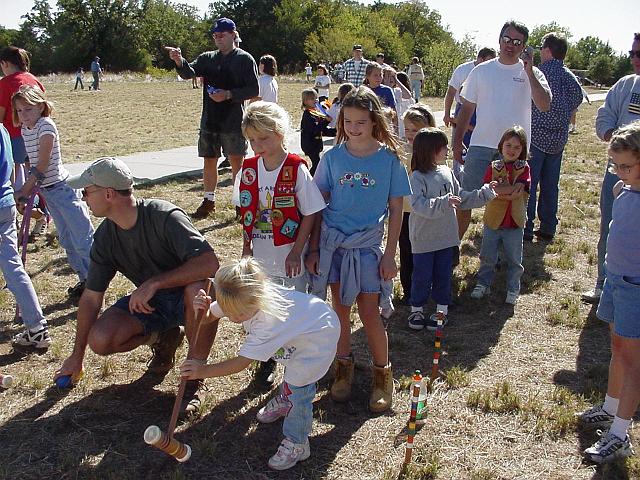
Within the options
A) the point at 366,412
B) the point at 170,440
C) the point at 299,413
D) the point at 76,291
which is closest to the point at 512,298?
the point at 366,412

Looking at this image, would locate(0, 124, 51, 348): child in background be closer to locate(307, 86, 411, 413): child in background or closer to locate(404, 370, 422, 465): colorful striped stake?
locate(307, 86, 411, 413): child in background

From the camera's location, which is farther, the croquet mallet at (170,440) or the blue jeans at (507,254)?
the blue jeans at (507,254)

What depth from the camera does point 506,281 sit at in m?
6.08

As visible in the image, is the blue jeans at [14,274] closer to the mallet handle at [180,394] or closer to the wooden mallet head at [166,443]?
the mallet handle at [180,394]

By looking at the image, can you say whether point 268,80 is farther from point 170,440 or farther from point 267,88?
point 170,440

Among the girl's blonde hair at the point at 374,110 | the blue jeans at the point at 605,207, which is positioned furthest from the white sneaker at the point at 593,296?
the girl's blonde hair at the point at 374,110

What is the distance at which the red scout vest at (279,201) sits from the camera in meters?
3.76

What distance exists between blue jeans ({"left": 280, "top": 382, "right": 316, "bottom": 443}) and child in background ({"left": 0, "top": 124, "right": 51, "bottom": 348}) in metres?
2.16

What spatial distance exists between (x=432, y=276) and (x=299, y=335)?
88.5 inches

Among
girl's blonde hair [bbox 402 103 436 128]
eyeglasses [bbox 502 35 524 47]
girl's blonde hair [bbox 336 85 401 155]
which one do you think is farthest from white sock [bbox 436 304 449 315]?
eyeglasses [bbox 502 35 524 47]

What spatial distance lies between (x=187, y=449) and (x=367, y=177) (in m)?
1.75

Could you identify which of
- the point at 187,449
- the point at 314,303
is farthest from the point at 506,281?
the point at 187,449

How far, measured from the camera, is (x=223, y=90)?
7.46 meters

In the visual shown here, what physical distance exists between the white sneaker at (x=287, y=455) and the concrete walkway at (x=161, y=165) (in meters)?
6.51
